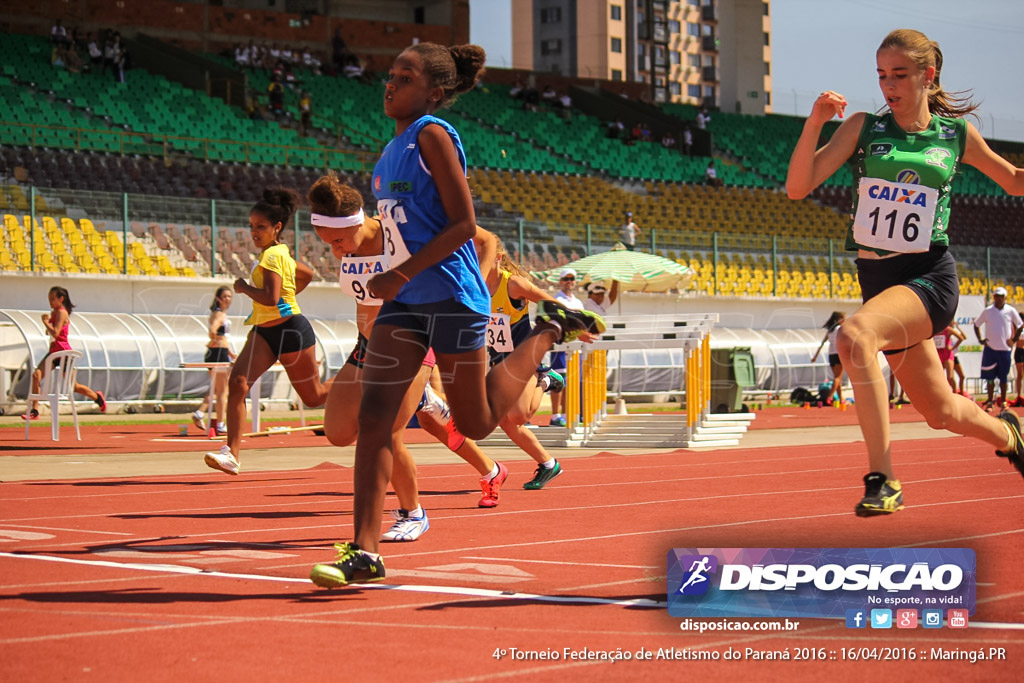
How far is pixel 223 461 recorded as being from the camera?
9.09 m

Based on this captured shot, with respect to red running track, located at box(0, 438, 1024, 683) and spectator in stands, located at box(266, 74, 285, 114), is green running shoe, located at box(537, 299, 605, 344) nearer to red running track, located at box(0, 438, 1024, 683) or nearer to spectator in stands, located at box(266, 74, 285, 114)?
red running track, located at box(0, 438, 1024, 683)

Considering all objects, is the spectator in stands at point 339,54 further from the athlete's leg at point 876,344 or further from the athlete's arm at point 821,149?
the athlete's leg at point 876,344

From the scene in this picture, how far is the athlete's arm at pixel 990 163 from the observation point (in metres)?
5.64

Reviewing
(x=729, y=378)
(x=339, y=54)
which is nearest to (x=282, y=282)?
(x=729, y=378)

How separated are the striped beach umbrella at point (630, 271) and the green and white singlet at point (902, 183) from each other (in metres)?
18.0

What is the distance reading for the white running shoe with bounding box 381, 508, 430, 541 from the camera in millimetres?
5918

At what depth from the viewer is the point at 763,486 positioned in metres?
8.84

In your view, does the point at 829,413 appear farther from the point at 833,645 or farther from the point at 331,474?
the point at 833,645

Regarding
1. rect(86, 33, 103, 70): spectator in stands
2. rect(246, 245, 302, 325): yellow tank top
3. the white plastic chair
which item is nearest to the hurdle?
the white plastic chair

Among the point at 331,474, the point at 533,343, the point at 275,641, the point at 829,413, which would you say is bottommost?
the point at 829,413

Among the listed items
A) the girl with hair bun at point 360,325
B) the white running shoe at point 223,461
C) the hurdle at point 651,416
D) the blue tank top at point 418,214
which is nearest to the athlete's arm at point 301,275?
the white running shoe at point 223,461

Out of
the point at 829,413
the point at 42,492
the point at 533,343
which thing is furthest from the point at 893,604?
the point at 829,413

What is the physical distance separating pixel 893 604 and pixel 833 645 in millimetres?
364

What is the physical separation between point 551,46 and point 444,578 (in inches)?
3492
